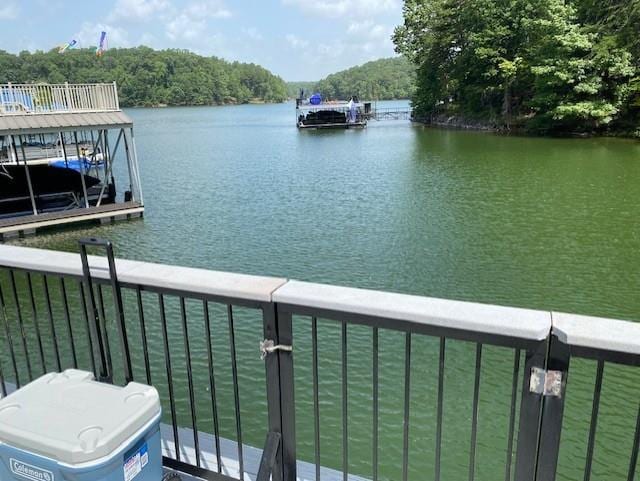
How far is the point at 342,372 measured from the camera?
87.8 inches

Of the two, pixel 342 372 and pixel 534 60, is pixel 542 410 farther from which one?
pixel 534 60

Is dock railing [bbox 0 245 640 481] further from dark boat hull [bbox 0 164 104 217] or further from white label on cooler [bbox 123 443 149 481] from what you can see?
dark boat hull [bbox 0 164 104 217]

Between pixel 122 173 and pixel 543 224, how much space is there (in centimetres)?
1757

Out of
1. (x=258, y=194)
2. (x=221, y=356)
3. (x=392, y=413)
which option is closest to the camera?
(x=392, y=413)

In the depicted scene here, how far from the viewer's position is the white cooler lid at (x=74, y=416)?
177 centimetres

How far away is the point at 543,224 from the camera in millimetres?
12898

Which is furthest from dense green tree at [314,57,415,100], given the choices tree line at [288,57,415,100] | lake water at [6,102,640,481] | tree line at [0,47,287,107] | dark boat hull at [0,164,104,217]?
dark boat hull at [0,164,104,217]

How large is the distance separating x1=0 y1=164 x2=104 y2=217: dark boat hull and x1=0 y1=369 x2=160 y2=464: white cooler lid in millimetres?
13633

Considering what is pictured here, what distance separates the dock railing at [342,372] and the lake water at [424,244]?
39 millimetres

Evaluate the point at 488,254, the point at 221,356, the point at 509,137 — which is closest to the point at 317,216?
the point at 488,254

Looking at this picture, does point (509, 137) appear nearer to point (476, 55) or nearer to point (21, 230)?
point (476, 55)

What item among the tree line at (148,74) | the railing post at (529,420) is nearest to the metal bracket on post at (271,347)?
the railing post at (529,420)

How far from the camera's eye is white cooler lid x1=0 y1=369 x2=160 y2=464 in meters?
1.77

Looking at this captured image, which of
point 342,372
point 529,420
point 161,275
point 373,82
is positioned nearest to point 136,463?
point 161,275
